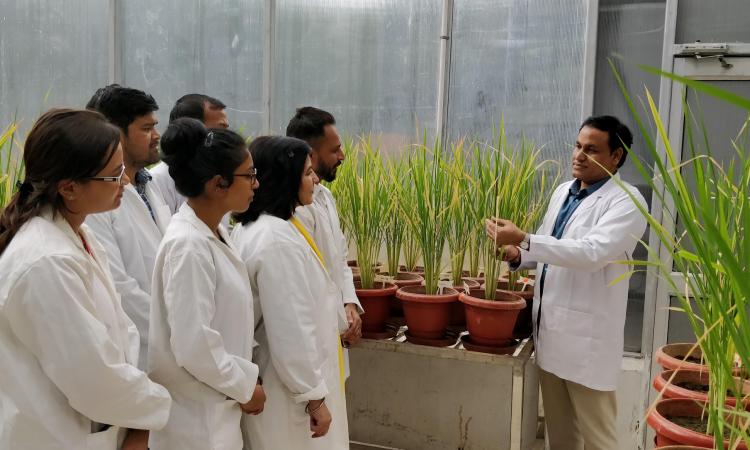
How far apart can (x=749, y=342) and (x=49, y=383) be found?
3.94 ft

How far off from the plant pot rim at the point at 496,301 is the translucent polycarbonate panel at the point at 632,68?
1.12 meters

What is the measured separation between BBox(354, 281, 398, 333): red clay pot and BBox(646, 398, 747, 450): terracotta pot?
136cm

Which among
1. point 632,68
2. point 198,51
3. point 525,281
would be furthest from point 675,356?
point 198,51

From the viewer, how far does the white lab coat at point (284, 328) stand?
71.4 inches

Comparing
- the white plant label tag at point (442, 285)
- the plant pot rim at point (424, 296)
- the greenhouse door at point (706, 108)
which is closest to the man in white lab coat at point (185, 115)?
the plant pot rim at point (424, 296)

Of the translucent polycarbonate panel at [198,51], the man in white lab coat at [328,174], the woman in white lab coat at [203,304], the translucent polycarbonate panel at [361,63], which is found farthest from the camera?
the translucent polycarbonate panel at [198,51]

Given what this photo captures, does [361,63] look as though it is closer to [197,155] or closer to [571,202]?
[571,202]

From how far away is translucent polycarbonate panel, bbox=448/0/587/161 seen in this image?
12.5 ft

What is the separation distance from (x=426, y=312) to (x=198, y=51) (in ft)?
9.52

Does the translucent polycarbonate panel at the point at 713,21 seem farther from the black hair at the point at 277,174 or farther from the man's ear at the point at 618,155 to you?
the black hair at the point at 277,174

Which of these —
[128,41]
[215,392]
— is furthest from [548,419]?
[128,41]

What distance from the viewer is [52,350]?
125cm

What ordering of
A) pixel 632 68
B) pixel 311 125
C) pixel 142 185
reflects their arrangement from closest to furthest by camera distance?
pixel 142 185, pixel 311 125, pixel 632 68

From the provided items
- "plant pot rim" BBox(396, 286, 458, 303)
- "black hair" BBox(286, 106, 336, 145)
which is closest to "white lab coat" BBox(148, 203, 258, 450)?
"black hair" BBox(286, 106, 336, 145)
